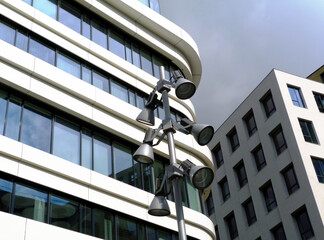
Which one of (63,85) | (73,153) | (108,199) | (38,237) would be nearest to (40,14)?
(63,85)

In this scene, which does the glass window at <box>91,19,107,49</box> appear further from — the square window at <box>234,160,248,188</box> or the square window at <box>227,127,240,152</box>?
the square window at <box>227,127,240,152</box>

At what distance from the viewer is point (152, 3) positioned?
25.8 meters

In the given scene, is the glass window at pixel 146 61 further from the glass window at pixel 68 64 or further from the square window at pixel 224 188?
the square window at pixel 224 188

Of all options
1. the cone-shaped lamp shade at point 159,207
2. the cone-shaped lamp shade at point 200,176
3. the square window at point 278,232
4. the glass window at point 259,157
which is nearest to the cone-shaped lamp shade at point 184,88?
the cone-shaped lamp shade at point 200,176

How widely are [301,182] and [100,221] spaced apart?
66.0 ft

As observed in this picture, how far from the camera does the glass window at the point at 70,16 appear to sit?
20328 millimetres

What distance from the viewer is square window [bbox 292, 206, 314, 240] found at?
31781 mm

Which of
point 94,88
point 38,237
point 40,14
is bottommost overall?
point 38,237

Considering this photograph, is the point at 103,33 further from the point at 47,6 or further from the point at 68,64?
the point at 68,64

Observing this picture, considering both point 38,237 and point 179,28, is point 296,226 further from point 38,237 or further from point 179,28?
point 38,237

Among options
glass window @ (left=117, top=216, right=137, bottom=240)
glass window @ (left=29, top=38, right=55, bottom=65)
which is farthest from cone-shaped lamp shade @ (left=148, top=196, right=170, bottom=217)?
glass window @ (left=29, top=38, right=55, bottom=65)

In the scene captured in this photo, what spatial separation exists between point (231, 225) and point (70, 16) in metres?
25.2

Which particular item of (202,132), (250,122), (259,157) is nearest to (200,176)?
(202,132)

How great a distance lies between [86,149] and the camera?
17828mm
